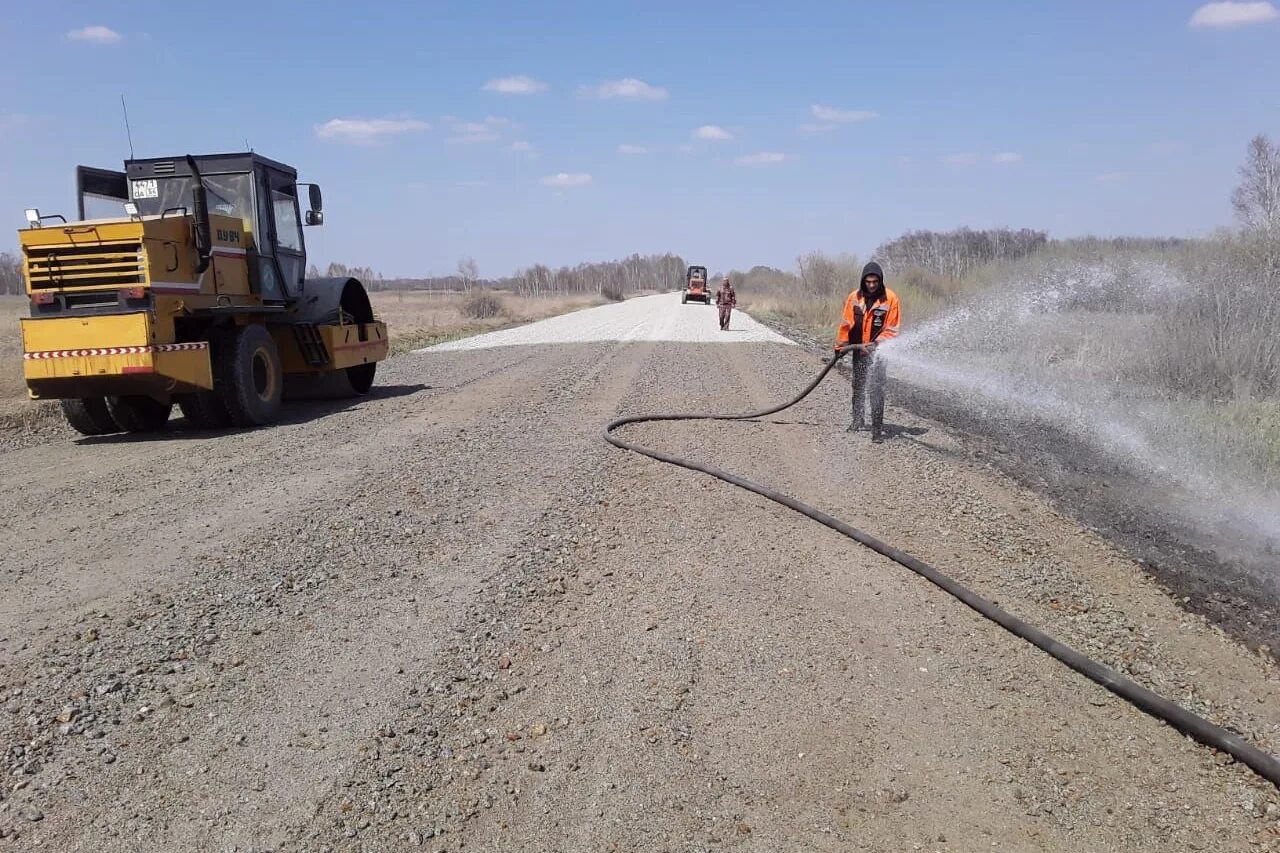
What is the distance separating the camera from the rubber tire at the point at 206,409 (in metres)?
10.8

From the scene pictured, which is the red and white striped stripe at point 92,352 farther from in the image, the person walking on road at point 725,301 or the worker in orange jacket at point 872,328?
the person walking on road at point 725,301

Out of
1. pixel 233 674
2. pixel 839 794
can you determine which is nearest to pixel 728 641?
pixel 839 794

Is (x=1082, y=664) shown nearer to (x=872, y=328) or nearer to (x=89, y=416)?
(x=872, y=328)

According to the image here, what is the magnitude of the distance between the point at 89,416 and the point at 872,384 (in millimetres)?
8581

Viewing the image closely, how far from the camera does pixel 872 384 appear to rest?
382 inches

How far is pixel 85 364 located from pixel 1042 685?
9241 millimetres

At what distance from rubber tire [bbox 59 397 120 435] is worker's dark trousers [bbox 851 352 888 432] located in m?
8.30

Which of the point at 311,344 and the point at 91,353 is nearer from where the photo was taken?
the point at 91,353

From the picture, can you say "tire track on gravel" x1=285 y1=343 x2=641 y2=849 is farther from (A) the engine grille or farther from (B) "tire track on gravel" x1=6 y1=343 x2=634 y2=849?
(A) the engine grille

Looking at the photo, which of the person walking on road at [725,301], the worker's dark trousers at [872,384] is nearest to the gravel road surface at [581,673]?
the worker's dark trousers at [872,384]

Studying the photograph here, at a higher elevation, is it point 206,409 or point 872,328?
point 872,328

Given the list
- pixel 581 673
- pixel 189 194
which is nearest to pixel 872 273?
pixel 581 673

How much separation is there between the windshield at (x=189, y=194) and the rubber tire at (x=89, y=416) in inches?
97.5

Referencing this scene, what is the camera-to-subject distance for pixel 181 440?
33.8ft
